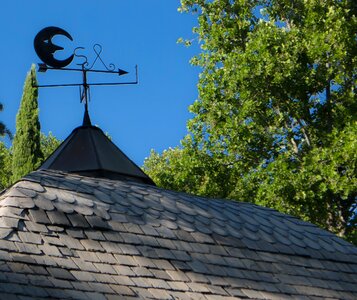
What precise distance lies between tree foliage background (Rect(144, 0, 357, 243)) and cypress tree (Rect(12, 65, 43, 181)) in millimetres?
6702

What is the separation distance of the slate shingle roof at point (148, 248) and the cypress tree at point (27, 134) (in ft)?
69.0

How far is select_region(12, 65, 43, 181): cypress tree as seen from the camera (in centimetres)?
3195

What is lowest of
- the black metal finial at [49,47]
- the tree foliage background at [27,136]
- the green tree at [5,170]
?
the green tree at [5,170]

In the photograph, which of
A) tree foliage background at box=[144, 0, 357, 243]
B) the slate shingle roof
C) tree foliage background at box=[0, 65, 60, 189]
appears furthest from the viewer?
tree foliage background at box=[0, 65, 60, 189]

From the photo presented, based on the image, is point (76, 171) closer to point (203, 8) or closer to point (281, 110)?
point (281, 110)

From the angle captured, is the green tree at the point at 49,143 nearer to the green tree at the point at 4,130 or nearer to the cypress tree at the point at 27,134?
the cypress tree at the point at 27,134

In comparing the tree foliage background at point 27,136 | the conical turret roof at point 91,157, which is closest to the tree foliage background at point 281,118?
the tree foliage background at point 27,136

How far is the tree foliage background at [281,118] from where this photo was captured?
25.0m

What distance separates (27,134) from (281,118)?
10.7 m

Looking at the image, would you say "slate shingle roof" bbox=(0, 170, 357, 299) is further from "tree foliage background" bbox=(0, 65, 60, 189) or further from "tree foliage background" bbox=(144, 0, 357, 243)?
"tree foliage background" bbox=(0, 65, 60, 189)

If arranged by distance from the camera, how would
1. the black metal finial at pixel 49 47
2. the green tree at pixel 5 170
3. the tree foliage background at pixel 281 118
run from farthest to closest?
1. the green tree at pixel 5 170
2. the tree foliage background at pixel 281 118
3. the black metal finial at pixel 49 47

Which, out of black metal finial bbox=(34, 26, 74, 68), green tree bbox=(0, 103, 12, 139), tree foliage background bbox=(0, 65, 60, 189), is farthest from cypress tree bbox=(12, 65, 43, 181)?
black metal finial bbox=(34, 26, 74, 68)

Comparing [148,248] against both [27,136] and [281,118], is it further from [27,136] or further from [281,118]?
[27,136]

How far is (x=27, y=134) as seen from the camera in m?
33.5
